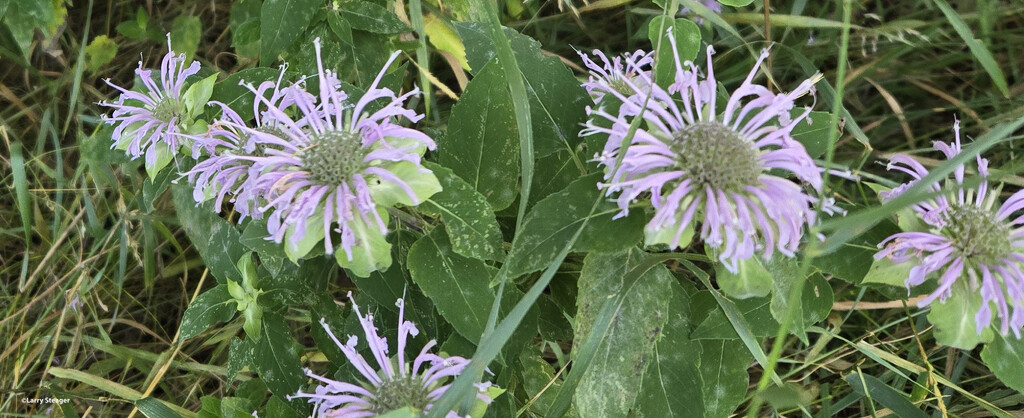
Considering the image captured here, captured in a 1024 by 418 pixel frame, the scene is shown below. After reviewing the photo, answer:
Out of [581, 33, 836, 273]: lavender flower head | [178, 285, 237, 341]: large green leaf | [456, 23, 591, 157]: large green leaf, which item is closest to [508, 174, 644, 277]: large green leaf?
[581, 33, 836, 273]: lavender flower head

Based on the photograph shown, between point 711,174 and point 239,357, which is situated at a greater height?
point 711,174

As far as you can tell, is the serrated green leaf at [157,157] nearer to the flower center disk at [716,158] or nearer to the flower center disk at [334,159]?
the flower center disk at [334,159]

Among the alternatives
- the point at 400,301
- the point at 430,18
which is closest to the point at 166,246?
the point at 430,18

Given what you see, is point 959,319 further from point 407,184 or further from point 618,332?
point 407,184

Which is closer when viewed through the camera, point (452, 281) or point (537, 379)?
point (452, 281)

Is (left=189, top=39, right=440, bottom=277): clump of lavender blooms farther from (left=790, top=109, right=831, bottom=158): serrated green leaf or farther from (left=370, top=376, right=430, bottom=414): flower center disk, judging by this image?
(left=790, top=109, right=831, bottom=158): serrated green leaf

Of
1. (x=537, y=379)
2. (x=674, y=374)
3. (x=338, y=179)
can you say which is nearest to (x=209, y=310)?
(x=338, y=179)
